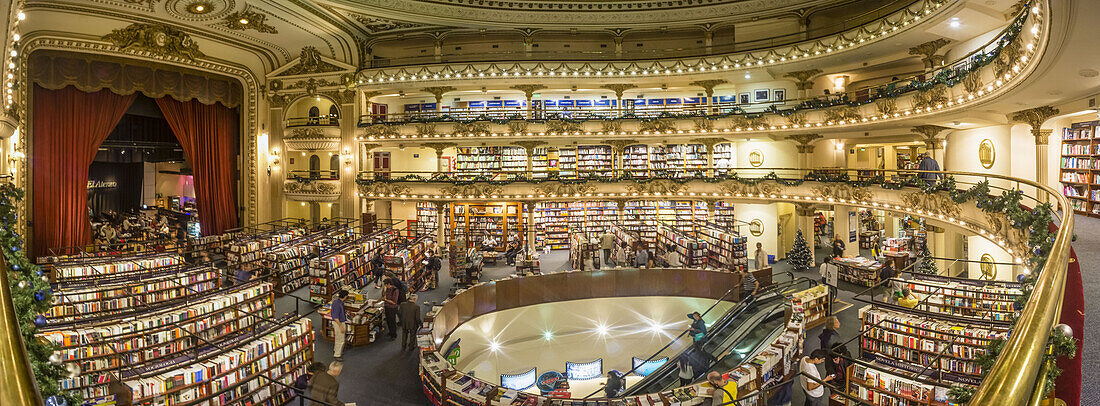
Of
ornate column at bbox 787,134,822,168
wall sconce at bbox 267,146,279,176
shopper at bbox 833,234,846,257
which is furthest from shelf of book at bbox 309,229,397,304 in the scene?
ornate column at bbox 787,134,822,168

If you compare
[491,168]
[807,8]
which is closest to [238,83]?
[491,168]

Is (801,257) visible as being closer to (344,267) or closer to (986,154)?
(986,154)

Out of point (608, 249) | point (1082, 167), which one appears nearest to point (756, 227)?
point (608, 249)

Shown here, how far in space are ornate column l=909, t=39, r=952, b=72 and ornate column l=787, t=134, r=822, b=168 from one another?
12.2 ft

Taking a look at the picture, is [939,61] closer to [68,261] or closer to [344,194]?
[344,194]

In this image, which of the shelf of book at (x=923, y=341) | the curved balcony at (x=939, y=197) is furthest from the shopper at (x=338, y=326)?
the curved balcony at (x=939, y=197)

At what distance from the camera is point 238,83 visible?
66.3 feet

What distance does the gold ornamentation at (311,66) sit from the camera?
20.1 meters

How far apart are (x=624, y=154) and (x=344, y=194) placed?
10917 millimetres

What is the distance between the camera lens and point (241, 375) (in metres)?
7.09

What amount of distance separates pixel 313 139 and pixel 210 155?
3.64 m

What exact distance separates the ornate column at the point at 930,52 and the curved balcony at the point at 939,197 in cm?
312

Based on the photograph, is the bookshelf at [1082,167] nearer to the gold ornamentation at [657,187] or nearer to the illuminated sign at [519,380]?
the gold ornamentation at [657,187]

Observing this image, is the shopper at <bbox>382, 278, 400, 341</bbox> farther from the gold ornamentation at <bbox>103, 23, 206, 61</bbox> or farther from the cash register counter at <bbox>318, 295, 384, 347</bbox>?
the gold ornamentation at <bbox>103, 23, 206, 61</bbox>
